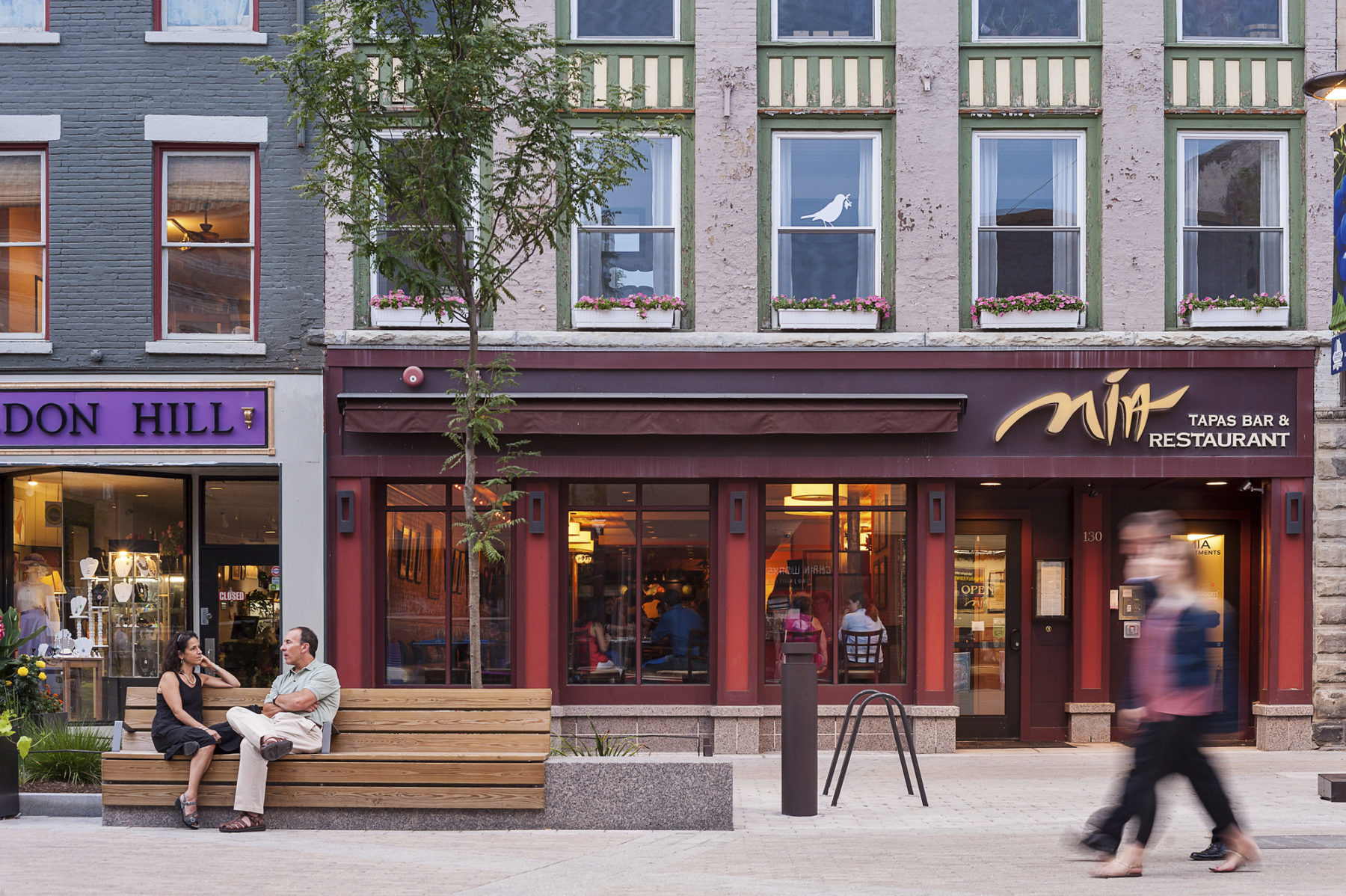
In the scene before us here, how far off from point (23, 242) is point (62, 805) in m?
7.28

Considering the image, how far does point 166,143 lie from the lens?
45.1 ft

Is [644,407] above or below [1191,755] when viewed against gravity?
above

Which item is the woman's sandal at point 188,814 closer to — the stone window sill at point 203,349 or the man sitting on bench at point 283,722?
the man sitting on bench at point 283,722

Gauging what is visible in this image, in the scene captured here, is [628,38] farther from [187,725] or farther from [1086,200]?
[187,725]

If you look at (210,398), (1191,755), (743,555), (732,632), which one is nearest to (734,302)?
(743,555)

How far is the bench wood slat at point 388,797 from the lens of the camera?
8547 millimetres

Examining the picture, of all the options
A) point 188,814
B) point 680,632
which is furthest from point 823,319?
point 188,814

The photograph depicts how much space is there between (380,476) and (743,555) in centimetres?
400

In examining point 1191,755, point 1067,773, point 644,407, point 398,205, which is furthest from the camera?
point 644,407

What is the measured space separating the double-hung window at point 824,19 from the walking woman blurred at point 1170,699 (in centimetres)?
859

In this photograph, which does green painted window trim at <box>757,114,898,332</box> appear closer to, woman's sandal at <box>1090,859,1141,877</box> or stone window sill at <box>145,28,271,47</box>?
stone window sill at <box>145,28,271,47</box>

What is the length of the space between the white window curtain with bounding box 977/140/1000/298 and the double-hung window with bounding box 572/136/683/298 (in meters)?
3.35

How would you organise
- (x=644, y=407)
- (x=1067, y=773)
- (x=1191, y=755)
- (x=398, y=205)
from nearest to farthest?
(x=1191, y=755)
(x=398, y=205)
(x=1067, y=773)
(x=644, y=407)

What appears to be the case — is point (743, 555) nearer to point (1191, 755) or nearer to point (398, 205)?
point (398, 205)
